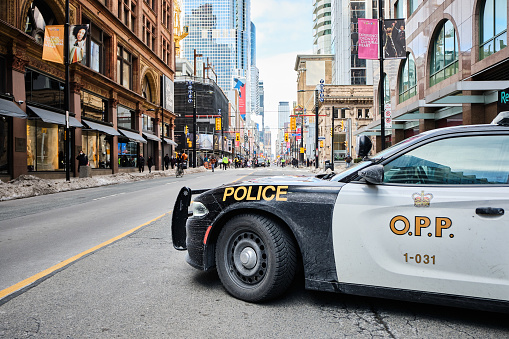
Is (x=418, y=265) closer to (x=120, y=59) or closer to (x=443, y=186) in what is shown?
(x=443, y=186)

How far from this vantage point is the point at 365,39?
56.5 ft

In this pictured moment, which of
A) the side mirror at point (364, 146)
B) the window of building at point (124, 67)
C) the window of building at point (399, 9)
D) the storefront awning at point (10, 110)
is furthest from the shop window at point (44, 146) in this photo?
the window of building at point (399, 9)

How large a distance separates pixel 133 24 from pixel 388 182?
43.0 m

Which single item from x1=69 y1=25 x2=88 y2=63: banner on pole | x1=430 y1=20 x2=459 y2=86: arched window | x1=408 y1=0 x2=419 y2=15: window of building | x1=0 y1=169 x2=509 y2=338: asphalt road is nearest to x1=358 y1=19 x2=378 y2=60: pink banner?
x1=430 y1=20 x2=459 y2=86: arched window

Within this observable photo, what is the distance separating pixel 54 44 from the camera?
19.0 meters

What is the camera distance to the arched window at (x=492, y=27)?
15.7 meters

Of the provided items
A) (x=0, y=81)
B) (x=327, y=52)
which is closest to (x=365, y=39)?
(x=0, y=81)

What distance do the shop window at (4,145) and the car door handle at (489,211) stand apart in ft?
70.8

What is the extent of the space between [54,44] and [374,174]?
67.4ft

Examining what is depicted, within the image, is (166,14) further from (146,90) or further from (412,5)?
(412,5)

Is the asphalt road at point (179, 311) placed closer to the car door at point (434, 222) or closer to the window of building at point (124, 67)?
the car door at point (434, 222)

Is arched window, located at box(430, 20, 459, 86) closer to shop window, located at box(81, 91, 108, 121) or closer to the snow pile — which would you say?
the snow pile

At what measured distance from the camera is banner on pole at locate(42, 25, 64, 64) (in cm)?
1882

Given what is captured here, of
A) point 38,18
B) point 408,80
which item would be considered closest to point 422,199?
point 38,18
